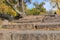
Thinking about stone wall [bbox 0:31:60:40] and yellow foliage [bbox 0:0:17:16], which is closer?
stone wall [bbox 0:31:60:40]

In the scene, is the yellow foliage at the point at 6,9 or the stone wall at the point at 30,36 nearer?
the stone wall at the point at 30,36

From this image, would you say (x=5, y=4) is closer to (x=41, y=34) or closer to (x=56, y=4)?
(x=56, y=4)

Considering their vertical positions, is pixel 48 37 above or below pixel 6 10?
above

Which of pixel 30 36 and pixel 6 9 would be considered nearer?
pixel 30 36

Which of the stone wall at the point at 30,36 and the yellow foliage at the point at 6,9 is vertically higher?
the stone wall at the point at 30,36

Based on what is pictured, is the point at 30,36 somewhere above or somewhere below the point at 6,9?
above

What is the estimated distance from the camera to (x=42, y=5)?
2756 cm

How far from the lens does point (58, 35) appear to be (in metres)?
2.73

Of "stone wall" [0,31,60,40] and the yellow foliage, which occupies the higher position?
"stone wall" [0,31,60,40]

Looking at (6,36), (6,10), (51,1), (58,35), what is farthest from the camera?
(51,1)

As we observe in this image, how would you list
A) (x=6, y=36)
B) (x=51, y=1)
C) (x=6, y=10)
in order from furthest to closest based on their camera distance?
(x=51, y=1) → (x=6, y=10) → (x=6, y=36)

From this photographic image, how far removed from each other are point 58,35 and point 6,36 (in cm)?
77

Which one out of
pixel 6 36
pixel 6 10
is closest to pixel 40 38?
pixel 6 36

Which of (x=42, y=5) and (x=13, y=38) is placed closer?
(x=13, y=38)
